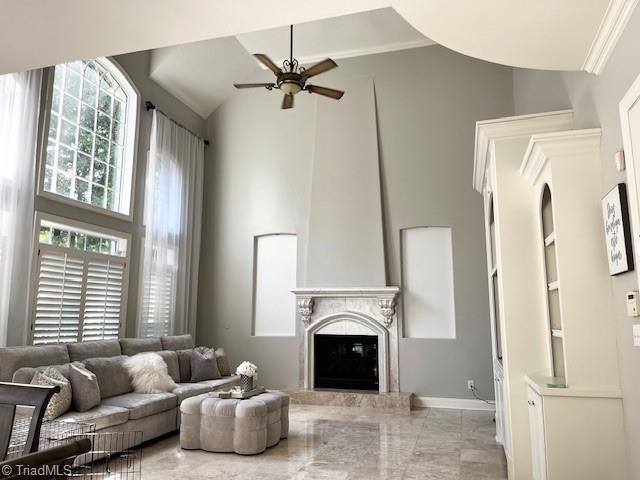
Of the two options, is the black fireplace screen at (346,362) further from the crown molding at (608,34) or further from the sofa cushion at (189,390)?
the crown molding at (608,34)

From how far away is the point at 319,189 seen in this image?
760 cm

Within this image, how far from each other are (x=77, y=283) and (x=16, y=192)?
130 centimetres

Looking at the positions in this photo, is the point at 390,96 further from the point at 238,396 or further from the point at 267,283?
the point at 238,396

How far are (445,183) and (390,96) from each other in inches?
66.2

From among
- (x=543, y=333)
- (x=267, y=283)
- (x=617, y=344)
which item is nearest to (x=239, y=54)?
(x=267, y=283)

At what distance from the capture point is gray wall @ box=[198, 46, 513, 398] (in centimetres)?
679

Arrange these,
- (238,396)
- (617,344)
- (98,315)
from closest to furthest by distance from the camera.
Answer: (617,344), (238,396), (98,315)

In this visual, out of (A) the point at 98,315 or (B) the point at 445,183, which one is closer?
→ (A) the point at 98,315

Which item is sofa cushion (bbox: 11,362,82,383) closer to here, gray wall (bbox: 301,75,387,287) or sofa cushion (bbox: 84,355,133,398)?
sofa cushion (bbox: 84,355,133,398)

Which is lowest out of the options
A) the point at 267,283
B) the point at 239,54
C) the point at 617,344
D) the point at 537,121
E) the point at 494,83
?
the point at 617,344

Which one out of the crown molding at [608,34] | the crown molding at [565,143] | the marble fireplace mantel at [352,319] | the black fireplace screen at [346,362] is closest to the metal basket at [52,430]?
the crown molding at [565,143]

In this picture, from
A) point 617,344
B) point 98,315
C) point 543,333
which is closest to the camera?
point 617,344

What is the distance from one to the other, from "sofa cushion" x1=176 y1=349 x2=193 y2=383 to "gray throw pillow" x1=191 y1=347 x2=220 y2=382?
0.21ft

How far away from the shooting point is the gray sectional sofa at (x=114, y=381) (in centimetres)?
402
